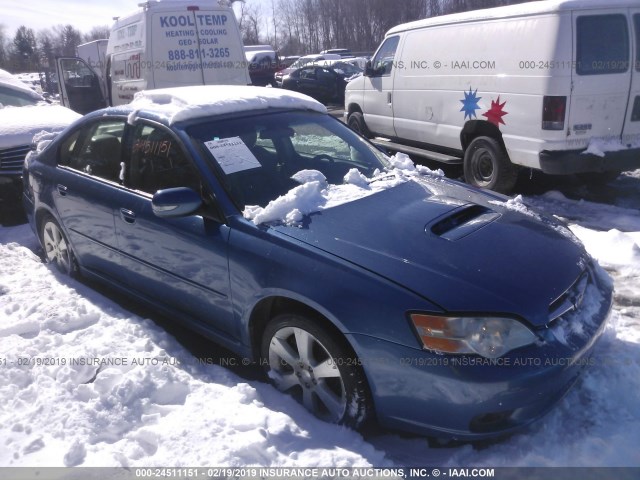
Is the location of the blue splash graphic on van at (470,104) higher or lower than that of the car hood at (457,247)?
higher

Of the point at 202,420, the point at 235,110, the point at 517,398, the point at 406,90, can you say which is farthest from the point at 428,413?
the point at 406,90

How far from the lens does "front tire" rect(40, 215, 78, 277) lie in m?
4.44

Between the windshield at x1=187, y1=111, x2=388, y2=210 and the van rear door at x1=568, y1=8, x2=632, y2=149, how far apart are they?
9.54ft

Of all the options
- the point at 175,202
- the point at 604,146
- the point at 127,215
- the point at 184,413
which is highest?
the point at 175,202

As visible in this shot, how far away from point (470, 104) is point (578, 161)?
5.22ft

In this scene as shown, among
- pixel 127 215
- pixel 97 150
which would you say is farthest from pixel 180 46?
pixel 127 215

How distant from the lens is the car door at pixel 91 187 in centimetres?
378

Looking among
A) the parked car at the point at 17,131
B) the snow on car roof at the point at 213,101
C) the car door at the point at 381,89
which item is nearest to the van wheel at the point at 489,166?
the car door at the point at 381,89

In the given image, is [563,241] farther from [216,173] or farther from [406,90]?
[406,90]

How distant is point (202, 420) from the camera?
8.75 feet

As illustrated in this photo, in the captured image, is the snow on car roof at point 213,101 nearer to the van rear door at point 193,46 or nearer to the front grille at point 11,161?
the front grille at point 11,161

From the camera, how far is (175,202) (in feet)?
9.63

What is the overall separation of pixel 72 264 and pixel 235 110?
79.7 inches

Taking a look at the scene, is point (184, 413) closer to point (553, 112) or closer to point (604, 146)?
→ point (553, 112)
